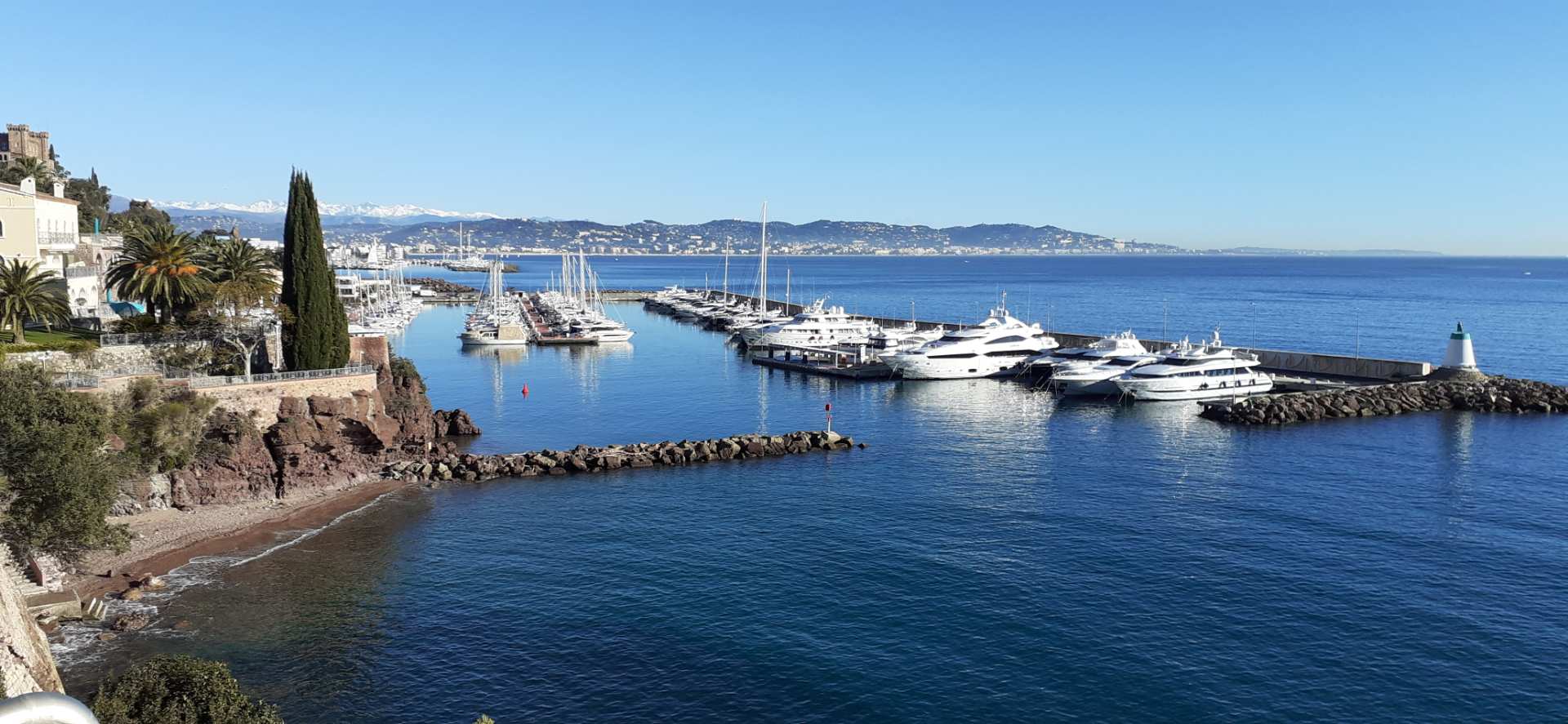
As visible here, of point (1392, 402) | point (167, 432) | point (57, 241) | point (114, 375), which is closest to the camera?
point (167, 432)

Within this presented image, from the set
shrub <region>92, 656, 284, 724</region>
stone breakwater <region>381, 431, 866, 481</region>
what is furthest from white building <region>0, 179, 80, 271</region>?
shrub <region>92, 656, 284, 724</region>

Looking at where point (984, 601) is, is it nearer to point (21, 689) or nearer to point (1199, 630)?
point (1199, 630)

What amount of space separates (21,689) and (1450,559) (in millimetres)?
36102

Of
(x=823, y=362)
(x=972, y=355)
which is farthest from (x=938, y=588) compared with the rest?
(x=823, y=362)

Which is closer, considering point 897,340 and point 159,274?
point 159,274

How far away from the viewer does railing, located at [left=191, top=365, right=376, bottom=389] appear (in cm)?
3862

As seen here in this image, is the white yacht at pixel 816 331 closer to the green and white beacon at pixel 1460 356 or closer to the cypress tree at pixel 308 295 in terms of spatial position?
the green and white beacon at pixel 1460 356

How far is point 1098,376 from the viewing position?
67.8m

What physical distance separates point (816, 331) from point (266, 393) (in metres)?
57.0

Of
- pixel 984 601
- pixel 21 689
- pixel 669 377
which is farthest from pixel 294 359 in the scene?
pixel 669 377

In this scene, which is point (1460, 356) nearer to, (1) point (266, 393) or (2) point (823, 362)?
(2) point (823, 362)

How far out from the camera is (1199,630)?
2691 centimetres

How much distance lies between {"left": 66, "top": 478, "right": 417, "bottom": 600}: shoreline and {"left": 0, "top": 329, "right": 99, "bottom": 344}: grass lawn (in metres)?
10.6

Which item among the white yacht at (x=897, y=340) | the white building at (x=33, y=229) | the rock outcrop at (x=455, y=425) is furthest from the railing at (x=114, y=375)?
the white yacht at (x=897, y=340)
